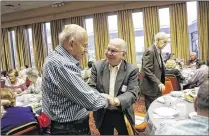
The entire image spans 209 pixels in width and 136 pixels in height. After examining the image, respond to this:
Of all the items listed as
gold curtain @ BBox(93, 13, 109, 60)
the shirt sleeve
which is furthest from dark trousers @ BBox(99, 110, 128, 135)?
gold curtain @ BBox(93, 13, 109, 60)

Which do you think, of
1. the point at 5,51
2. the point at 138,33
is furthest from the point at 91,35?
the point at 5,51

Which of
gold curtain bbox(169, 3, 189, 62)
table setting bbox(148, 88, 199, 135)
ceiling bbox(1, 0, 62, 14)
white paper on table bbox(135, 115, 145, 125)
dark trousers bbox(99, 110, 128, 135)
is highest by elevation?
ceiling bbox(1, 0, 62, 14)

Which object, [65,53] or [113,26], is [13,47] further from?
[65,53]

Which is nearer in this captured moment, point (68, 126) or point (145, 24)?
point (68, 126)

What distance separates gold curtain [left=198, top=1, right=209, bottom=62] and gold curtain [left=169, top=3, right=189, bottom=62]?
1.32 feet

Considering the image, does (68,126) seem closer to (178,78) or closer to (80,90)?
(80,90)

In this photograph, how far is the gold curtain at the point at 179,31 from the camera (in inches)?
300

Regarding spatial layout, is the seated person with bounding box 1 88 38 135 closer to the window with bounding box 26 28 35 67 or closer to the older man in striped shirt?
the older man in striped shirt

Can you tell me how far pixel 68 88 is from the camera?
1.43 meters

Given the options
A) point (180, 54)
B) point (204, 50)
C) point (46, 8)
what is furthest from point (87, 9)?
point (204, 50)

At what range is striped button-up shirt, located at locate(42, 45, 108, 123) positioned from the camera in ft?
4.68

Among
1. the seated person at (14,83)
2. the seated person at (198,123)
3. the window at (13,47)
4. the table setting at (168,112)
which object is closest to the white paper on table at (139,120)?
the table setting at (168,112)

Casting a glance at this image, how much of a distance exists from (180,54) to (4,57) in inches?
274

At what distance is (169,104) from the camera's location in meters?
2.23
